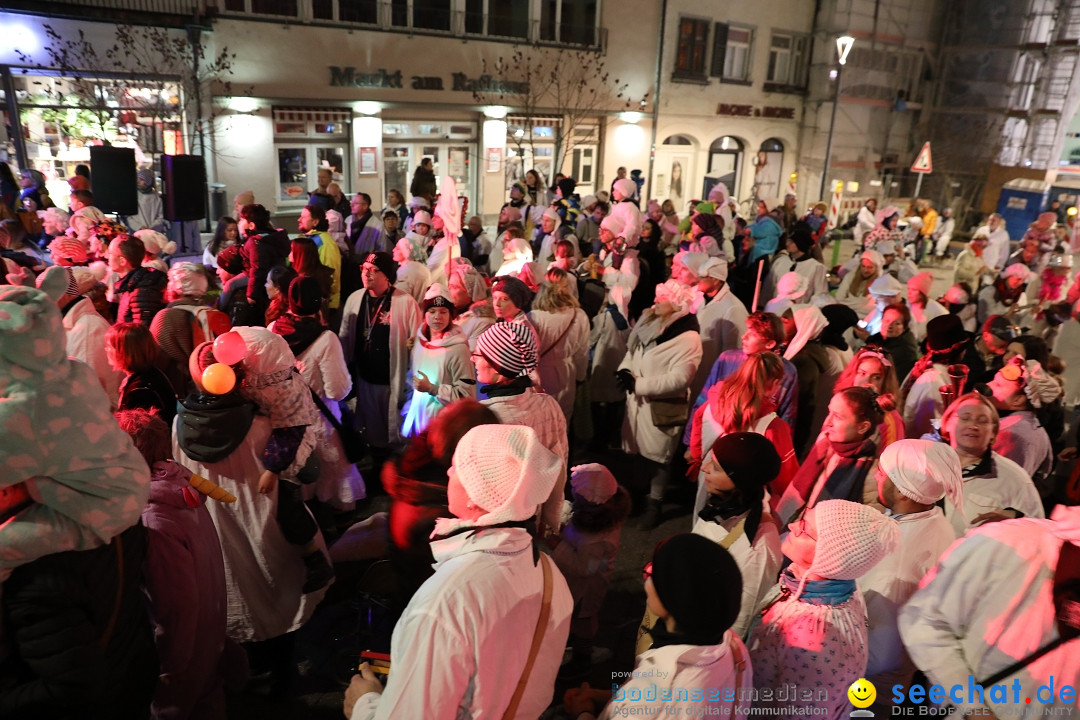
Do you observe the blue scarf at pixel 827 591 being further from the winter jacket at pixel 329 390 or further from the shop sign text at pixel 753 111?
the shop sign text at pixel 753 111

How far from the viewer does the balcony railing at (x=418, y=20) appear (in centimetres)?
1616

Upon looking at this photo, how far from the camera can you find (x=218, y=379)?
3.08 metres

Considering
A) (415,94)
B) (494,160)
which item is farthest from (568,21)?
(415,94)

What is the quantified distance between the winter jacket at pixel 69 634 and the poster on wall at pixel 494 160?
19477 millimetres

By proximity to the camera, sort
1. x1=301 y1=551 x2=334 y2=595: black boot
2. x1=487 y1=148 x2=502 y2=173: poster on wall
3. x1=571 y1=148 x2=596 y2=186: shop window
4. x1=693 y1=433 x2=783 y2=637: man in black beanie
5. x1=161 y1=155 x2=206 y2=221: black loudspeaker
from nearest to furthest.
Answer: x1=693 y1=433 x2=783 y2=637: man in black beanie, x1=301 y1=551 x2=334 y2=595: black boot, x1=161 y1=155 x2=206 y2=221: black loudspeaker, x1=487 y1=148 x2=502 y2=173: poster on wall, x1=571 y1=148 x2=596 y2=186: shop window

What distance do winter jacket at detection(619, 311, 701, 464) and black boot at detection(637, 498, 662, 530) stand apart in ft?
1.26

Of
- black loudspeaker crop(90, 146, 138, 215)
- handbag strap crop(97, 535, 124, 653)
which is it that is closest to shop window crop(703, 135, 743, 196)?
black loudspeaker crop(90, 146, 138, 215)

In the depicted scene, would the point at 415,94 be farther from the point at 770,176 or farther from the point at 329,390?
the point at 329,390

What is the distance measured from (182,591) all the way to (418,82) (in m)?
17.9

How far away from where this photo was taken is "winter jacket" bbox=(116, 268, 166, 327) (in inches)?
194

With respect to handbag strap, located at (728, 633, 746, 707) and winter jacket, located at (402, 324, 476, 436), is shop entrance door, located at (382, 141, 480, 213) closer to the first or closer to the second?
winter jacket, located at (402, 324, 476, 436)

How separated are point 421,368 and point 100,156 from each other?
6.14m

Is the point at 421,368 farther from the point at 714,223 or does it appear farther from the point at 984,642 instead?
the point at 714,223

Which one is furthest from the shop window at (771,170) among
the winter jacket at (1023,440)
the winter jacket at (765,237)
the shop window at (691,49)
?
the winter jacket at (1023,440)
